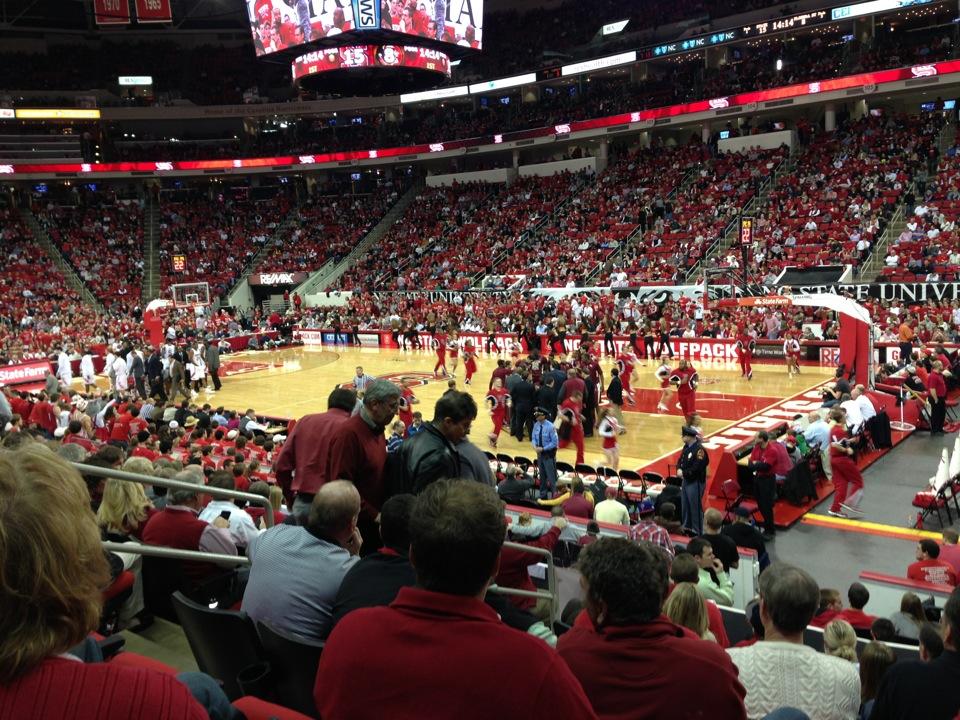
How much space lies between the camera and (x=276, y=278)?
48125mm

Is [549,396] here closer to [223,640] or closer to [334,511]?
[334,511]

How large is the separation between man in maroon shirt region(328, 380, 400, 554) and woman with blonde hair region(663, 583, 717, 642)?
1742 mm

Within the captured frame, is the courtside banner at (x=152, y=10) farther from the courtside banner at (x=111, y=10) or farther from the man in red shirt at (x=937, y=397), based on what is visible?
the man in red shirt at (x=937, y=397)

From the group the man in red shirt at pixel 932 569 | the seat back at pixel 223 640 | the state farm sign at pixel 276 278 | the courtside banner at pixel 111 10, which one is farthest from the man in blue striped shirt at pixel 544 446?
the courtside banner at pixel 111 10

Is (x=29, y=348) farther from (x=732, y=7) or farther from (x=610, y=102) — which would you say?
(x=732, y=7)

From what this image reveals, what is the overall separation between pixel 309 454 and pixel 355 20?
1115 inches

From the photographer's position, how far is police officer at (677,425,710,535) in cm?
1077

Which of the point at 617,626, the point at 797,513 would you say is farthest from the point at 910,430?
the point at 617,626

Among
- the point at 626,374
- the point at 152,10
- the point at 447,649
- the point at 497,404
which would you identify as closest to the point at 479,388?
the point at 626,374

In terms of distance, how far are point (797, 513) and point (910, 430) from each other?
5756 mm

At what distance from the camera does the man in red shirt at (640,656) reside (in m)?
2.37

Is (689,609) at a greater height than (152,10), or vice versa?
(152,10)

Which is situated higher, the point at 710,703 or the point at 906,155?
the point at 906,155

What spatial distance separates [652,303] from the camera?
31.3 metres
